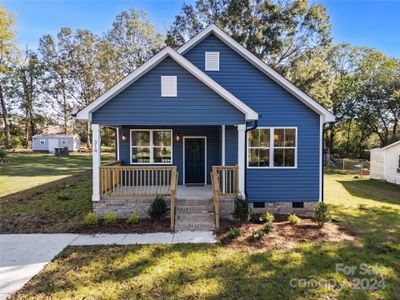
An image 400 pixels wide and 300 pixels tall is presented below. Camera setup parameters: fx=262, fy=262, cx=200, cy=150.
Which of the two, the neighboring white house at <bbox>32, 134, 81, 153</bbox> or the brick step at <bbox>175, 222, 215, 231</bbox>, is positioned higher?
the neighboring white house at <bbox>32, 134, 81, 153</bbox>

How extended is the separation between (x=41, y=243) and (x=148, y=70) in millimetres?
5666

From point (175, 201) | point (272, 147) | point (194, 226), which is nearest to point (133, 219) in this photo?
point (175, 201)

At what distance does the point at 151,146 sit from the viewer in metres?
11.0

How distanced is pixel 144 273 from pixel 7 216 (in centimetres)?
649

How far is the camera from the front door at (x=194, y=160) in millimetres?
11258

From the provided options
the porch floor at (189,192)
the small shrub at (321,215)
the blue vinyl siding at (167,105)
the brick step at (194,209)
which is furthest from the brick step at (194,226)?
the small shrub at (321,215)

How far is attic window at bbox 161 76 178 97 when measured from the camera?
8.30 metres

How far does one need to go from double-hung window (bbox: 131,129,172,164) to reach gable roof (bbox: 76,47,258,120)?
2984mm

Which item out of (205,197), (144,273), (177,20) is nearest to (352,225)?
(205,197)

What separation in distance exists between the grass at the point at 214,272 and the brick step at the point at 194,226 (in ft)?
3.90

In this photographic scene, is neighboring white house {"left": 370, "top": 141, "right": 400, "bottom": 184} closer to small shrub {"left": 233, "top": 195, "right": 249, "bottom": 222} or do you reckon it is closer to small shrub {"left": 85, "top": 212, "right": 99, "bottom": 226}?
small shrub {"left": 233, "top": 195, "right": 249, "bottom": 222}

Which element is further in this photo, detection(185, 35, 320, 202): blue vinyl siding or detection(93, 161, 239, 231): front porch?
detection(185, 35, 320, 202): blue vinyl siding

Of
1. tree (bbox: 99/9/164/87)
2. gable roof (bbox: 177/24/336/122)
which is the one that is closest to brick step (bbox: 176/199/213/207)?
gable roof (bbox: 177/24/336/122)

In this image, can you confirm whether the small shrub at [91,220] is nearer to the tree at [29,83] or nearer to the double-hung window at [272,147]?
the double-hung window at [272,147]
